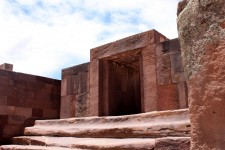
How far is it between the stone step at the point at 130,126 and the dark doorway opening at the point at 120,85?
138cm

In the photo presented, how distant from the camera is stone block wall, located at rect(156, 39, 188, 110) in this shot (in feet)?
16.1

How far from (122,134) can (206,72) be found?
7.56ft

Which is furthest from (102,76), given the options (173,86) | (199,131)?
(199,131)

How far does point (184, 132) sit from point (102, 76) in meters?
3.68

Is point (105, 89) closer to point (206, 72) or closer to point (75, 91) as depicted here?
point (75, 91)

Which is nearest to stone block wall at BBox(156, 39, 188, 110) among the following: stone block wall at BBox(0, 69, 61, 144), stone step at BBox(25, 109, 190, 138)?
stone step at BBox(25, 109, 190, 138)

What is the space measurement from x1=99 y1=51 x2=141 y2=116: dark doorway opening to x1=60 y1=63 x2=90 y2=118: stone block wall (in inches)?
19.7

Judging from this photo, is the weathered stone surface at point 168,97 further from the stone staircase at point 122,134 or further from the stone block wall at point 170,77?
the stone staircase at point 122,134

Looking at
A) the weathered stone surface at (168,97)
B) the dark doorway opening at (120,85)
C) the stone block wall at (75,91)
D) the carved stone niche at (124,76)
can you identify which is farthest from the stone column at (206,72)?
the stone block wall at (75,91)

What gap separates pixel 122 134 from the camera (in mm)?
3529

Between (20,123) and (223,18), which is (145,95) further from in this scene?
(223,18)

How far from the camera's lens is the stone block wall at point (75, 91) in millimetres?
6550

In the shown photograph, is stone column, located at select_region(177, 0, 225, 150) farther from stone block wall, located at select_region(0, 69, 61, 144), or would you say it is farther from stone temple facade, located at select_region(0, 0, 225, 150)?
stone block wall, located at select_region(0, 69, 61, 144)

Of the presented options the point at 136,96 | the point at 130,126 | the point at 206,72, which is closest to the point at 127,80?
the point at 136,96
